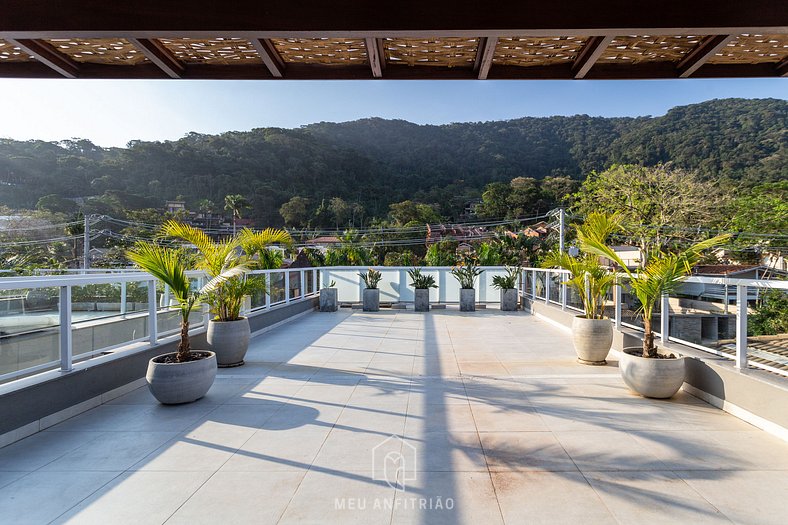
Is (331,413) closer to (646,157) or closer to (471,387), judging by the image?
(471,387)

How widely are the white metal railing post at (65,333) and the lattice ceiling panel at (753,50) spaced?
193 inches

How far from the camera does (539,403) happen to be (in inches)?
160

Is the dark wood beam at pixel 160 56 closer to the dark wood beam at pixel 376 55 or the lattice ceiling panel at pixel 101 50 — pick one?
the lattice ceiling panel at pixel 101 50

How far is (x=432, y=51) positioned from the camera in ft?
7.90

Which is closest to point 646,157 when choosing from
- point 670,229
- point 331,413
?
point 670,229

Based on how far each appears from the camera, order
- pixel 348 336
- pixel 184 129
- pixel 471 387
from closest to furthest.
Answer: pixel 471 387
pixel 348 336
pixel 184 129

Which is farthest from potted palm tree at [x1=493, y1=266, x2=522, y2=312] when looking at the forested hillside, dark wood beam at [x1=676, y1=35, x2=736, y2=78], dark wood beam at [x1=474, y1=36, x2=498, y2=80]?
the forested hillside

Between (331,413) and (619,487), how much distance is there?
2246 millimetres

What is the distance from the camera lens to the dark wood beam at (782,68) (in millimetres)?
2518

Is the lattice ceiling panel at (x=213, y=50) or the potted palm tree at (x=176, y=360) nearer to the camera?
the lattice ceiling panel at (x=213, y=50)

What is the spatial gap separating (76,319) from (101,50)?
2.79 meters

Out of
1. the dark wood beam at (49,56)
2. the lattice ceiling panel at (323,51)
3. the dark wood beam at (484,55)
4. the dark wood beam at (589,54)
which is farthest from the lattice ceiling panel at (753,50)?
the dark wood beam at (49,56)

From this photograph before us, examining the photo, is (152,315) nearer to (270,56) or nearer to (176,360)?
(176,360)

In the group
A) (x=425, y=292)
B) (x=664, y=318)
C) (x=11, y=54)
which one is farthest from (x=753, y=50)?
(x=425, y=292)
